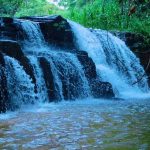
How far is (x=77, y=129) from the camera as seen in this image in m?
6.74

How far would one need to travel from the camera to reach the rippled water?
18.6 feet

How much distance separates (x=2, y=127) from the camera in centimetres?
703

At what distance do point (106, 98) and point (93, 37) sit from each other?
4.54 m

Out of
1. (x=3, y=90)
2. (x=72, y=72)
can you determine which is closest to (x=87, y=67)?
(x=72, y=72)

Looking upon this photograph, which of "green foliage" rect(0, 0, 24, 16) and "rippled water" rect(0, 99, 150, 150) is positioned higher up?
"green foliage" rect(0, 0, 24, 16)

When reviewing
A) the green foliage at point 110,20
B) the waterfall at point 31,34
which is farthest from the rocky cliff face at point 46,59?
the green foliage at point 110,20

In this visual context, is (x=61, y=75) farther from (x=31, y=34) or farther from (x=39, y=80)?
(x=31, y=34)

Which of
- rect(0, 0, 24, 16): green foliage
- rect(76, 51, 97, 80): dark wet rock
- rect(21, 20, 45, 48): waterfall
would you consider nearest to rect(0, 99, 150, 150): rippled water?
rect(76, 51, 97, 80): dark wet rock

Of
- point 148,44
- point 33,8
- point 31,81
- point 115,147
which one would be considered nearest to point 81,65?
point 31,81

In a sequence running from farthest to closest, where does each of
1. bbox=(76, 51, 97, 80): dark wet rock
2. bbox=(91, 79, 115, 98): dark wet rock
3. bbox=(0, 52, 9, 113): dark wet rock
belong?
bbox=(76, 51, 97, 80): dark wet rock, bbox=(91, 79, 115, 98): dark wet rock, bbox=(0, 52, 9, 113): dark wet rock

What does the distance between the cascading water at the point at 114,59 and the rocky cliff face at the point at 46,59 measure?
0.60 m

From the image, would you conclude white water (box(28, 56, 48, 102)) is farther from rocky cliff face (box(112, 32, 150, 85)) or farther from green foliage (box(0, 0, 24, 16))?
green foliage (box(0, 0, 24, 16))

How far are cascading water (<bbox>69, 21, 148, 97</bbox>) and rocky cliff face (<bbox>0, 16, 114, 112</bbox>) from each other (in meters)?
0.60

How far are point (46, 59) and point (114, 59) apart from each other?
4.24m
